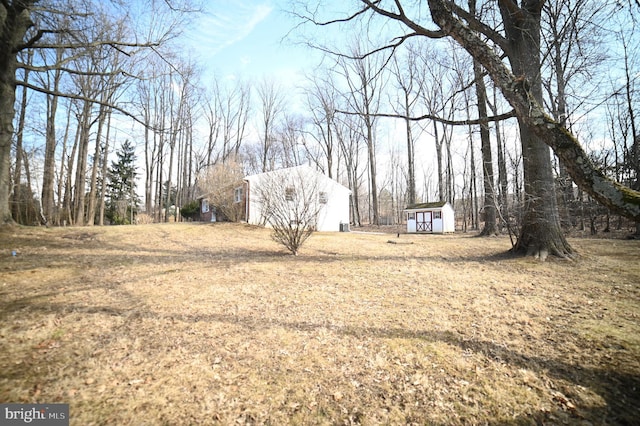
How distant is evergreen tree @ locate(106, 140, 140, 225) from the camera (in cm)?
2527

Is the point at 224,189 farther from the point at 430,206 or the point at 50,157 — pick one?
the point at 430,206

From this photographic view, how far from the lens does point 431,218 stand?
22000 millimetres

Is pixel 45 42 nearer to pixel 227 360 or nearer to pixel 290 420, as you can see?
pixel 227 360

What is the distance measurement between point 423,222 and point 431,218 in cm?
77

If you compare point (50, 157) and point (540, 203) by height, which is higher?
point (50, 157)

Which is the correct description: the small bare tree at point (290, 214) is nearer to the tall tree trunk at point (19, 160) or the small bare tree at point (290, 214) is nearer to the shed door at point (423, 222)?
the tall tree trunk at point (19, 160)

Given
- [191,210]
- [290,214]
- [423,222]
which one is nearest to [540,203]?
[290,214]

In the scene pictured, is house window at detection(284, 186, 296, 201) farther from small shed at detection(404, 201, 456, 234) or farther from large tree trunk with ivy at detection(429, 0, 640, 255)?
small shed at detection(404, 201, 456, 234)

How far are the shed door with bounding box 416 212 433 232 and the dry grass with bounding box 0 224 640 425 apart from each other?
55.1ft

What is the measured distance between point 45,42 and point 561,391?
1340cm

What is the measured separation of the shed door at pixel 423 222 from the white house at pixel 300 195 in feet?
20.9

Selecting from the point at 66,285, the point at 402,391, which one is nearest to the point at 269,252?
the point at 66,285

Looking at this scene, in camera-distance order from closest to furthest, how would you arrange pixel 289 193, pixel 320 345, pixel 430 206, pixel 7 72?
pixel 320 345
pixel 7 72
pixel 289 193
pixel 430 206

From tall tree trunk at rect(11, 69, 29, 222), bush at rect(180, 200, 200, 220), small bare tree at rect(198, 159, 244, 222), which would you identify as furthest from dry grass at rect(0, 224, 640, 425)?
bush at rect(180, 200, 200, 220)
